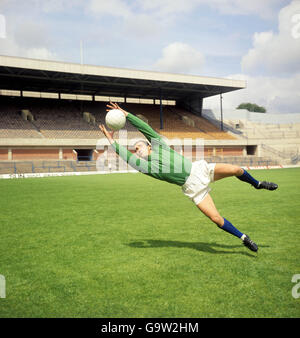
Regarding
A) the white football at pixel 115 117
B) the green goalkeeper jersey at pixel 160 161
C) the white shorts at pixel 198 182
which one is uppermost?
the white football at pixel 115 117

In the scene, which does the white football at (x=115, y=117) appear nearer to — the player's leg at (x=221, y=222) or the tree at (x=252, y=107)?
the player's leg at (x=221, y=222)

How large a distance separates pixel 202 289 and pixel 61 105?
41.5 m

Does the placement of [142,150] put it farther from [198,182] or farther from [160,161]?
[198,182]

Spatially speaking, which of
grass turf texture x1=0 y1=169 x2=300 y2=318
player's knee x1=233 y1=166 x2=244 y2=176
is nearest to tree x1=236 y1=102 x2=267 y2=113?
grass turf texture x1=0 y1=169 x2=300 y2=318

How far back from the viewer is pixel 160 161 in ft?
16.6

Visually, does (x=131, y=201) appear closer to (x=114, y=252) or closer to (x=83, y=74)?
(x=114, y=252)

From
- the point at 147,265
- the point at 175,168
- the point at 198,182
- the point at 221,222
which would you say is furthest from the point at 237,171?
the point at 147,265

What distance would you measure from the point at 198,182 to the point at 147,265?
146 cm

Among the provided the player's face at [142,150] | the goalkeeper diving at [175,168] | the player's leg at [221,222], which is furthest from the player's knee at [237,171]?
the player's face at [142,150]

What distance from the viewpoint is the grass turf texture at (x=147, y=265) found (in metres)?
3.38

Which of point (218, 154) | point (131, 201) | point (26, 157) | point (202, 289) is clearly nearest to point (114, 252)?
point (202, 289)

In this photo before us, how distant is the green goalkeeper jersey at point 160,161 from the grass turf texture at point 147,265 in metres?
→ 1.27

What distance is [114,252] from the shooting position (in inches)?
211

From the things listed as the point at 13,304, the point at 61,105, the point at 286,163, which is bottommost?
the point at 13,304
